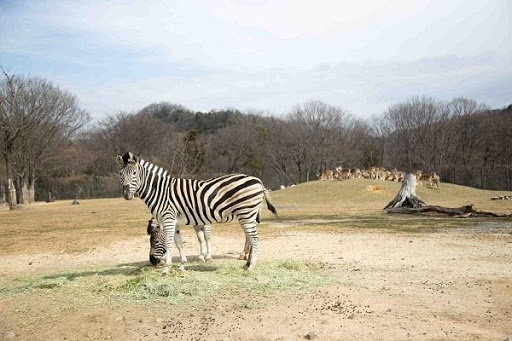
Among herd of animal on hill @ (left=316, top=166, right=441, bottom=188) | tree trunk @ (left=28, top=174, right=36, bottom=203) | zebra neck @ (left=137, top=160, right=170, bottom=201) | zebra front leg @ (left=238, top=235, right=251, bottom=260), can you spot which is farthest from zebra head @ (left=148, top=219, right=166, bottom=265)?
tree trunk @ (left=28, top=174, right=36, bottom=203)

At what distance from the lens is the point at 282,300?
7605 millimetres

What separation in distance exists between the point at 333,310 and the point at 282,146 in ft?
210

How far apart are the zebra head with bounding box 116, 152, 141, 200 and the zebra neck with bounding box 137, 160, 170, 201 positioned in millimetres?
116

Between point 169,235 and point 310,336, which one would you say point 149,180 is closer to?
point 169,235

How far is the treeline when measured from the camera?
59.0 meters

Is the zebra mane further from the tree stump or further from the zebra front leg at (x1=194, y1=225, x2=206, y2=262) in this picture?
the tree stump

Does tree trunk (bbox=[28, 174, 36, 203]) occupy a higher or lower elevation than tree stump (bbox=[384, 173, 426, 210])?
higher

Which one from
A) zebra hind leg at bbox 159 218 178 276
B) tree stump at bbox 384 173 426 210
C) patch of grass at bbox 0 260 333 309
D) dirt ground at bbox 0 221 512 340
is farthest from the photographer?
tree stump at bbox 384 173 426 210

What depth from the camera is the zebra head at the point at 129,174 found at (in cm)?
948

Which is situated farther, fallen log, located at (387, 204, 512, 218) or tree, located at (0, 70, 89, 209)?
tree, located at (0, 70, 89, 209)

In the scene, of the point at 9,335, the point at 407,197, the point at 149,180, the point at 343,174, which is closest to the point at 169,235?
the point at 149,180

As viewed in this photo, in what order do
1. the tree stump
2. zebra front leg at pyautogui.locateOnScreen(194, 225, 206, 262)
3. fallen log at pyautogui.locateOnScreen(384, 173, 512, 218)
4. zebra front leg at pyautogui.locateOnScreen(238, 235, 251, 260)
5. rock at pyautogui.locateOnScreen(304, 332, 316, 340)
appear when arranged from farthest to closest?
the tree stump, fallen log at pyautogui.locateOnScreen(384, 173, 512, 218), zebra front leg at pyautogui.locateOnScreen(194, 225, 206, 262), zebra front leg at pyautogui.locateOnScreen(238, 235, 251, 260), rock at pyautogui.locateOnScreen(304, 332, 316, 340)

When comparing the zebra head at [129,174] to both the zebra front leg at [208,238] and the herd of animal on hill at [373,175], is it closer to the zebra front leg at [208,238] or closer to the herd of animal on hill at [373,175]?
the zebra front leg at [208,238]

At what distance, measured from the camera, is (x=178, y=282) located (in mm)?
8500
